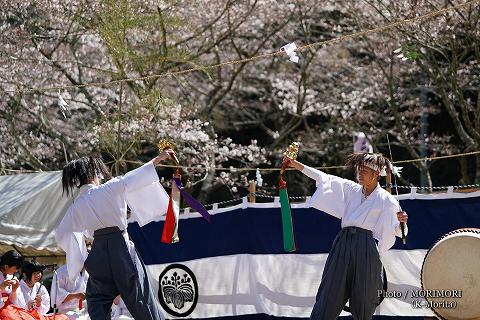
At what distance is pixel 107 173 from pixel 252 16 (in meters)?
7.82

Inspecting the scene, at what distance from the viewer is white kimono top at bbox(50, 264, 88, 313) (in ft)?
29.5

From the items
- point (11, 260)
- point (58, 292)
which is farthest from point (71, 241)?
point (58, 292)

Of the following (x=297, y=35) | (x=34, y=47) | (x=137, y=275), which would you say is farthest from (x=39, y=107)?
(x=137, y=275)

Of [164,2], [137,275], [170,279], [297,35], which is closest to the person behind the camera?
[137,275]

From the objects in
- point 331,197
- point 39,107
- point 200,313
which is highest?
point 39,107

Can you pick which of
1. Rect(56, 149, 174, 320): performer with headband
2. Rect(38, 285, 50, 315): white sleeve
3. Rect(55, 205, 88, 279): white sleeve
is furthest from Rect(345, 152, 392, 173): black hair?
Rect(38, 285, 50, 315): white sleeve

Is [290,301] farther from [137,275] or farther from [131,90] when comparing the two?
[131,90]

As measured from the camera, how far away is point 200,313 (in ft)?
30.6

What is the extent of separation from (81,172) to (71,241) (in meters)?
0.59

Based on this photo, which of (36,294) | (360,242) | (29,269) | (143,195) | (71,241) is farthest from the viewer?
(36,294)

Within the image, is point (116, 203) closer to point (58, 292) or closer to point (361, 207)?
point (361, 207)

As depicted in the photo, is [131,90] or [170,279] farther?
[131,90]

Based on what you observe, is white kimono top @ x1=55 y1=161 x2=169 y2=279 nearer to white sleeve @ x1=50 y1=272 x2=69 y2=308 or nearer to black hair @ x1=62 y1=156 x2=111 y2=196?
black hair @ x1=62 y1=156 x2=111 y2=196

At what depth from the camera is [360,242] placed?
20.4ft
